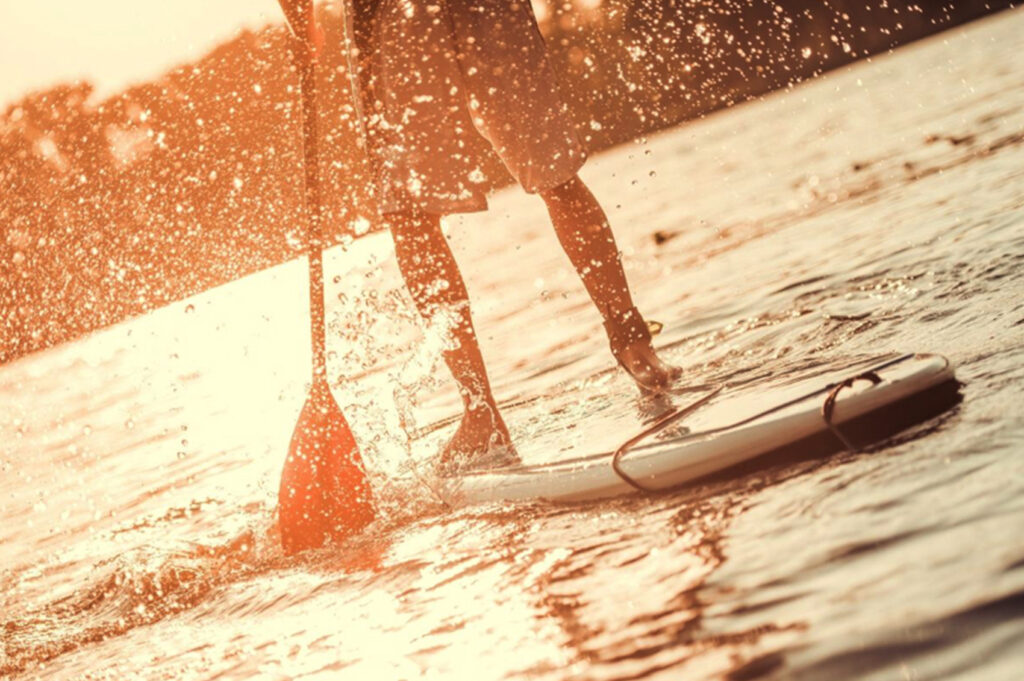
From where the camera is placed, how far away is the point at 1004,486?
1.76 metres

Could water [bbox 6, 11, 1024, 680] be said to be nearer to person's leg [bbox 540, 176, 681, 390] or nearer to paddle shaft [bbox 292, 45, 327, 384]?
person's leg [bbox 540, 176, 681, 390]

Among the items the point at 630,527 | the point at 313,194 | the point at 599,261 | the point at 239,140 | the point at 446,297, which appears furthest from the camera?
the point at 239,140

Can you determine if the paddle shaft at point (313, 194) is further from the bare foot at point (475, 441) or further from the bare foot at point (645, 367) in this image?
the bare foot at point (645, 367)

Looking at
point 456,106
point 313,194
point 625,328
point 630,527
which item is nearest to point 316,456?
point 313,194

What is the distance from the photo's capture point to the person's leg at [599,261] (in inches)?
136

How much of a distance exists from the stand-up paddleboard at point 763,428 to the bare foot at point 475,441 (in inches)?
17.1

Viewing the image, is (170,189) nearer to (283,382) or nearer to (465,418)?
(283,382)

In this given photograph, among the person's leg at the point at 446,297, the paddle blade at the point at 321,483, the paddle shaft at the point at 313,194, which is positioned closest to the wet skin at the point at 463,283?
the person's leg at the point at 446,297

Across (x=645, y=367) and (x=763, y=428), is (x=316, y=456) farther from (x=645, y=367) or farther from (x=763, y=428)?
(x=763, y=428)

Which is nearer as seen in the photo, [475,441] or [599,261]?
[475,441]

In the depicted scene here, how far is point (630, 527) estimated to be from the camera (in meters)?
2.31

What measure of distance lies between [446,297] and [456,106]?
54 cm

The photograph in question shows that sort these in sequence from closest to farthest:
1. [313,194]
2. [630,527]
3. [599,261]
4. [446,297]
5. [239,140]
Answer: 1. [630,527]
2. [446,297]
3. [599,261]
4. [313,194]
5. [239,140]

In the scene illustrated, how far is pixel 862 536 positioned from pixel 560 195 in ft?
6.06
